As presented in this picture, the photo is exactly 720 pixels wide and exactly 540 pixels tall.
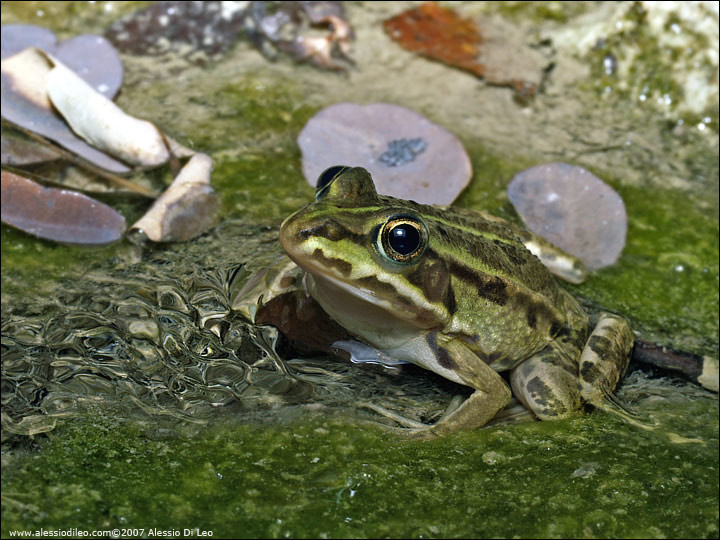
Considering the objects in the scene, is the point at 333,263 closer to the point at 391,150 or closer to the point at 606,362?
the point at 606,362

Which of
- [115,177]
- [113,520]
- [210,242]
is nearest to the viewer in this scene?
[113,520]

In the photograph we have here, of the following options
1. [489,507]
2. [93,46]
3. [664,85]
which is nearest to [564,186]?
[664,85]

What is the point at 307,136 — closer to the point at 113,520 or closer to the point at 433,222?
the point at 433,222

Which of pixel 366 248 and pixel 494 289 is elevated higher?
pixel 366 248

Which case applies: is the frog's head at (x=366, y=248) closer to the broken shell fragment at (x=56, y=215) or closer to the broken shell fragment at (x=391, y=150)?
the broken shell fragment at (x=391, y=150)

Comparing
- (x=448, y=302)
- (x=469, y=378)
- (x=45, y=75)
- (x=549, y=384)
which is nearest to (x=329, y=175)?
(x=448, y=302)

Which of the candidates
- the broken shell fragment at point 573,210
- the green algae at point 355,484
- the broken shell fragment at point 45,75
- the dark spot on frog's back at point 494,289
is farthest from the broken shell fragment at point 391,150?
the green algae at point 355,484
